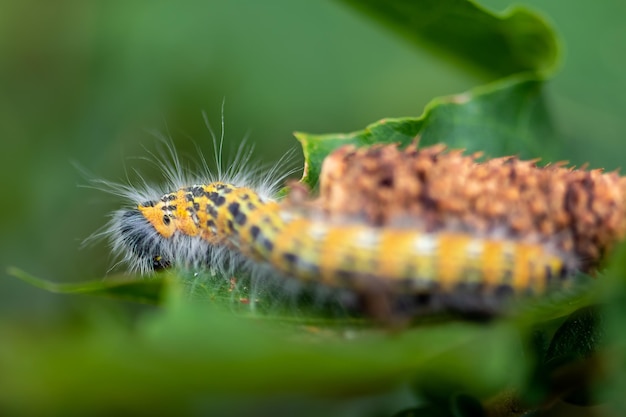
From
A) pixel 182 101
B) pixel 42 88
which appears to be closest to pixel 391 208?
pixel 182 101

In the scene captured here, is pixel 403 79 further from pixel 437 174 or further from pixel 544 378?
pixel 544 378

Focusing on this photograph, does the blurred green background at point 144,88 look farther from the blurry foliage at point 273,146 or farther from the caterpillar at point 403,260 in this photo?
the caterpillar at point 403,260

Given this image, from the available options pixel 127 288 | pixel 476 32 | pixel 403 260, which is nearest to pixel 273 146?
pixel 476 32

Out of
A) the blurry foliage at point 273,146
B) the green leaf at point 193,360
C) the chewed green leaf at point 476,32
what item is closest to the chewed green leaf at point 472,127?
the blurry foliage at point 273,146

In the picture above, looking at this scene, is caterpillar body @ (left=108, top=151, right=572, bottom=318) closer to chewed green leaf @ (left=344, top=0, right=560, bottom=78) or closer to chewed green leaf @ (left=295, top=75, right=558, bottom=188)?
chewed green leaf @ (left=295, top=75, right=558, bottom=188)

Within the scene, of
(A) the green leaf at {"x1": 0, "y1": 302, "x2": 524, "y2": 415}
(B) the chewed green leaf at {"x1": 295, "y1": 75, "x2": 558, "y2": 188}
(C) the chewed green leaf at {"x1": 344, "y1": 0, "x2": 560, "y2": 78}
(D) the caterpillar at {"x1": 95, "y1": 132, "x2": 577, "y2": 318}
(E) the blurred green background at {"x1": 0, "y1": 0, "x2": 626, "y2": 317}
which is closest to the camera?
(A) the green leaf at {"x1": 0, "y1": 302, "x2": 524, "y2": 415}

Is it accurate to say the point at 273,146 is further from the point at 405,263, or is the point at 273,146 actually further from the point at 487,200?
the point at 405,263

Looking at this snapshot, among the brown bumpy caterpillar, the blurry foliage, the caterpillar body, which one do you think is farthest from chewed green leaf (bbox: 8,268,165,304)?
the brown bumpy caterpillar
